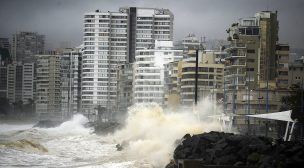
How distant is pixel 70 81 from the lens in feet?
607

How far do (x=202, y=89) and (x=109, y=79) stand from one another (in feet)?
234

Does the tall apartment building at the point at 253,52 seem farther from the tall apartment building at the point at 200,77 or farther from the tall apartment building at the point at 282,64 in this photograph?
the tall apartment building at the point at 200,77

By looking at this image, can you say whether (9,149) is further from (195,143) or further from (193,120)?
(195,143)

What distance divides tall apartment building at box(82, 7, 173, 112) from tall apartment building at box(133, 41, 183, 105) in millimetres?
21372

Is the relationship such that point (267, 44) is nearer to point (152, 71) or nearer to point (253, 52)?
point (253, 52)

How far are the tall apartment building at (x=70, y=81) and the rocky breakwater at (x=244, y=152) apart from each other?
140 m

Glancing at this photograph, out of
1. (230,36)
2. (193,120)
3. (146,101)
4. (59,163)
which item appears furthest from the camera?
(146,101)

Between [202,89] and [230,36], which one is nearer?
[230,36]

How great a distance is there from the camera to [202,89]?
9475 cm

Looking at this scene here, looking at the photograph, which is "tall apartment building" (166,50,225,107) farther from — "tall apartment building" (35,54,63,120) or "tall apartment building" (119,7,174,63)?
"tall apartment building" (35,54,63,120)

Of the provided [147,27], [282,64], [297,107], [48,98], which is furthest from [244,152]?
[48,98]

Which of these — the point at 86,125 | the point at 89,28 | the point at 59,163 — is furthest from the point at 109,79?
the point at 59,163

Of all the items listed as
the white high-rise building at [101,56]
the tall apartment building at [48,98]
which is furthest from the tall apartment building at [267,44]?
the tall apartment building at [48,98]

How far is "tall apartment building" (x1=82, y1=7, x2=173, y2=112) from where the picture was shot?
522 feet
